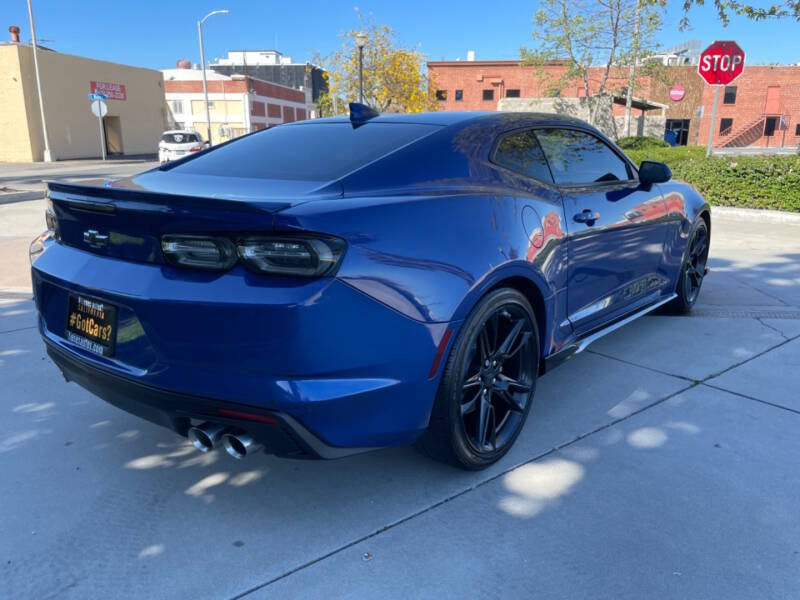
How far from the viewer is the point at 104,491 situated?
8.86 feet

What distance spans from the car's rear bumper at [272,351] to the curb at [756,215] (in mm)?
9767

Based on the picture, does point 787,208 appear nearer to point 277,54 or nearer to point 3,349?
point 3,349

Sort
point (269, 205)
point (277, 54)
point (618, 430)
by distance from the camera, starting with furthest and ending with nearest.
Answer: point (277, 54) < point (618, 430) < point (269, 205)

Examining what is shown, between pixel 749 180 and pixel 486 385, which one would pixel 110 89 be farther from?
pixel 486 385

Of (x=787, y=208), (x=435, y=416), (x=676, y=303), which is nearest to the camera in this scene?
(x=435, y=416)

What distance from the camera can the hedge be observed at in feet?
34.4

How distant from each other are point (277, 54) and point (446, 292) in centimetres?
10452

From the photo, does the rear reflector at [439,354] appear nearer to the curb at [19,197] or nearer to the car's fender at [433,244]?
the car's fender at [433,244]

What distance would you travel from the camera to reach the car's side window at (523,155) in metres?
2.99

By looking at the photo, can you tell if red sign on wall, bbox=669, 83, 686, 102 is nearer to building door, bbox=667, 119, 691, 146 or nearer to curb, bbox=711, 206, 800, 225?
building door, bbox=667, 119, 691, 146

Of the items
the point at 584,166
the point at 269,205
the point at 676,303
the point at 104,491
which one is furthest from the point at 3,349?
the point at 676,303

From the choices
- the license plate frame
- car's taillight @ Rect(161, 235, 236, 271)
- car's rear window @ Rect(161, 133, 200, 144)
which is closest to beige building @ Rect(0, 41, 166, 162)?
car's rear window @ Rect(161, 133, 200, 144)

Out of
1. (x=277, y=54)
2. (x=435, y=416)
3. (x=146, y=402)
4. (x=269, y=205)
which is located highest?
(x=277, y=54)

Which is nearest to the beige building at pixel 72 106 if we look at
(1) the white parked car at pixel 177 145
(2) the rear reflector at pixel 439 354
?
(1) the white parked car at pixel 177 145
